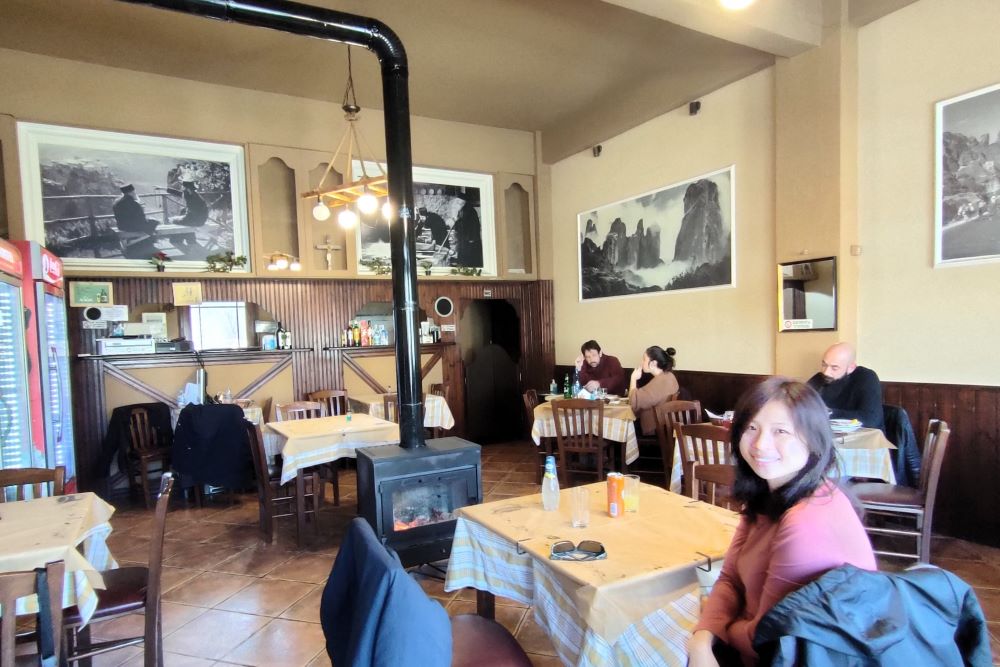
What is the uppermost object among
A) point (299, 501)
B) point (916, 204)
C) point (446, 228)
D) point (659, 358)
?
point (446, 228)

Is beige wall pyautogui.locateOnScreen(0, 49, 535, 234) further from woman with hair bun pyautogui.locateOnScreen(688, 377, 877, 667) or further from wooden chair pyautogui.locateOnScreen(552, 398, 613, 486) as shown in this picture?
woman with hair bun pyautogui.locateOnScreen(688, 377, 877, 667)

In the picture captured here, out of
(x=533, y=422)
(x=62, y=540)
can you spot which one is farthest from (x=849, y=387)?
(x=62, y=540)

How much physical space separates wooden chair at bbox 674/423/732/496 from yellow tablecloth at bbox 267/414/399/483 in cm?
A: 217

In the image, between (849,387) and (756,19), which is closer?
(849,387)

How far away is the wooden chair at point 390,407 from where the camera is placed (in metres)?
6.09

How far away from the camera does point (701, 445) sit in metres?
3.43

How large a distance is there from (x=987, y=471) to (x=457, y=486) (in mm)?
3679

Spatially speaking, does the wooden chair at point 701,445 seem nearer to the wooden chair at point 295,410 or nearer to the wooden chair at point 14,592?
the wooden chair at point 14,592

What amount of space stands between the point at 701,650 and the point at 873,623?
1.70 feet

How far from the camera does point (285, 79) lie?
6383 mm

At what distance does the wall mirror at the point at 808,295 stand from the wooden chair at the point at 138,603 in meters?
4.78

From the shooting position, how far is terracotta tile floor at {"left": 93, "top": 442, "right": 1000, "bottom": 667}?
284 cm

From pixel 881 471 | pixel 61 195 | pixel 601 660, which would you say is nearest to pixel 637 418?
pixel 881 471

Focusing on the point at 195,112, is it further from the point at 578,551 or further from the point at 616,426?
the point at 578,551
